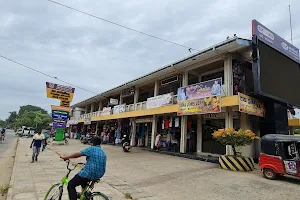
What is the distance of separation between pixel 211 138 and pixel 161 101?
4.24 meters

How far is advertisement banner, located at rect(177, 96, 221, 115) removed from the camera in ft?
35.4

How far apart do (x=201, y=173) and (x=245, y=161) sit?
2.19 meters

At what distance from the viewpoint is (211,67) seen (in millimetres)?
14156

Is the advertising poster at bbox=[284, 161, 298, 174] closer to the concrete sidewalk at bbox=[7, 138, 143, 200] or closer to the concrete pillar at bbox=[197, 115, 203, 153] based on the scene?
the concrete sidewalk at bbox=[7, 138, 143, 200]

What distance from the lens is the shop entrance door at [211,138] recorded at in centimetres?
1321

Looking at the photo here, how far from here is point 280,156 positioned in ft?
24.7

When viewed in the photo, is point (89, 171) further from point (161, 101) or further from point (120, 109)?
point (120, 109)

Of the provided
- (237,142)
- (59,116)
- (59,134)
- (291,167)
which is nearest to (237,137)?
(237,142)

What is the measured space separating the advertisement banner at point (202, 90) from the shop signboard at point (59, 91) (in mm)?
11398

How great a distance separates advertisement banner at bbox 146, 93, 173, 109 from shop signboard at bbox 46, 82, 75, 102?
26.8 feet

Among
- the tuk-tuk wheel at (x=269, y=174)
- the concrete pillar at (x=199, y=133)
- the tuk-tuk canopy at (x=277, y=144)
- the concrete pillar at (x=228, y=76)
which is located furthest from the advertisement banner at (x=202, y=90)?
the tuk-tuk wheel at (x=269, y=174)

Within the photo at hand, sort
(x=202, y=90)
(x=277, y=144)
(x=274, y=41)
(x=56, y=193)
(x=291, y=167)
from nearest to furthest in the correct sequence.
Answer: (x=56, y=193) → (x=291, y=167) → (x=277, y=144) → (x=202, y=90) → (x=274, y=41)

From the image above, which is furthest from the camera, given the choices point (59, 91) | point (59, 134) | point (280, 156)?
point (59, 134)

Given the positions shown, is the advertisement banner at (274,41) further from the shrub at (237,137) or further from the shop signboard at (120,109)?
the shop signboard at (120,109)
